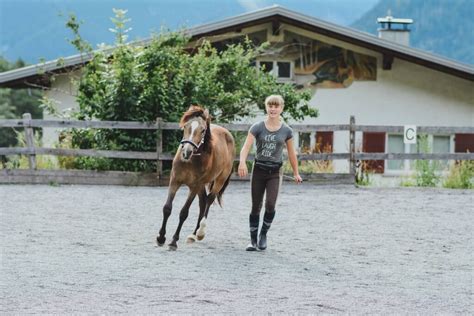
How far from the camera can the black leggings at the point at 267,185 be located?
1083cm

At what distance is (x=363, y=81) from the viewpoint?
94.4 ft

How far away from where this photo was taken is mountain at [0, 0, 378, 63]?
139ft

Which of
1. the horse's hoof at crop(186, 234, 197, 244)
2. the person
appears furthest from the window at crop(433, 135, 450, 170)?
the person

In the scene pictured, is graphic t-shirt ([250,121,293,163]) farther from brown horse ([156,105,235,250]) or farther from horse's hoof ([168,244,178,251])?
horse's hoof ([168,244,178,251])

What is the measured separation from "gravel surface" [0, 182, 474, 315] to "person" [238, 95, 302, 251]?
40cm

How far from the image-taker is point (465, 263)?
10367 millimetres

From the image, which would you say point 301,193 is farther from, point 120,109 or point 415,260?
point 415,260

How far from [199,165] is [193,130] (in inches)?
25.2

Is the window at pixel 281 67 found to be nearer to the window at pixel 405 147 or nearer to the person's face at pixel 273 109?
the window at pixel 405 147

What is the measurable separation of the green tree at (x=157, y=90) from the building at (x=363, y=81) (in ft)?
19.0

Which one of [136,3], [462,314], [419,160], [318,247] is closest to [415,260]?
[318,247]

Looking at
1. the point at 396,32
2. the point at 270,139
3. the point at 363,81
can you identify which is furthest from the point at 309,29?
the point at 270,139

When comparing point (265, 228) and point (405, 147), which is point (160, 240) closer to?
point (265, 228)

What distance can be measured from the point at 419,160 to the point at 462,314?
13.7 metres
